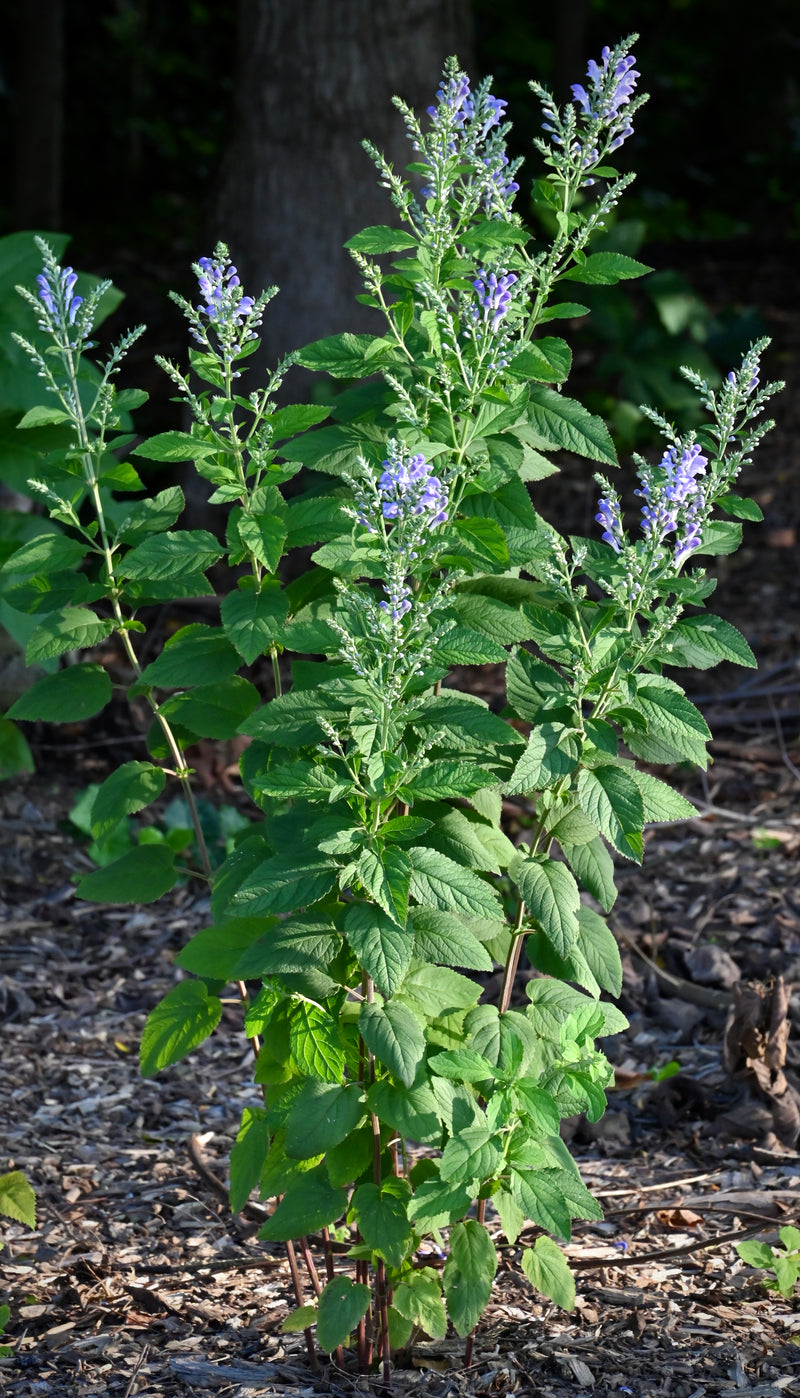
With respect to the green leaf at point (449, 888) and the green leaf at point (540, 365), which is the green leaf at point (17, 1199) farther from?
the green leaf at point (540, 365)

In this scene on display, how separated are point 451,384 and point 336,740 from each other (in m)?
0.50

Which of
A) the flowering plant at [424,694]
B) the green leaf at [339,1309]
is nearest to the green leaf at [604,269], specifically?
the flowering plant at [424,694]

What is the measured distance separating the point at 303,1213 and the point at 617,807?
0.71m

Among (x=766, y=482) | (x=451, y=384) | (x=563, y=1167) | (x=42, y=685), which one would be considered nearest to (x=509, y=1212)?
(x=563, y=1167)

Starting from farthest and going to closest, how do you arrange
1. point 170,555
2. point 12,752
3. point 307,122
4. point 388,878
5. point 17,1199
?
point 307,122 → point 12,752 → point 17,1199 → point 170,555 → point 388,878

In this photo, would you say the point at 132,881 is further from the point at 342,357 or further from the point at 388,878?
the point at 342,357

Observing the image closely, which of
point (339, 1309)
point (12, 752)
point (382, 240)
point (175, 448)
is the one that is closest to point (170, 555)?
point (175, 448)

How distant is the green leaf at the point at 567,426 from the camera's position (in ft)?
6.23

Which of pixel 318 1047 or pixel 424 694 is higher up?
pixel 424 694

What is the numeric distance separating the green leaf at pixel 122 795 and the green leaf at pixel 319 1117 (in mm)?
488

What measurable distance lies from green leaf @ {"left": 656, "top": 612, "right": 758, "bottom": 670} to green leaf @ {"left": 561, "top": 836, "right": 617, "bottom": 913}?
0.29 m

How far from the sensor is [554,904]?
74.7 inches

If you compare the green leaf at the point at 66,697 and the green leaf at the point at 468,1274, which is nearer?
the green leaf at the point at 468,1274

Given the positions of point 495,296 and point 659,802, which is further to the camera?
point 659,802
